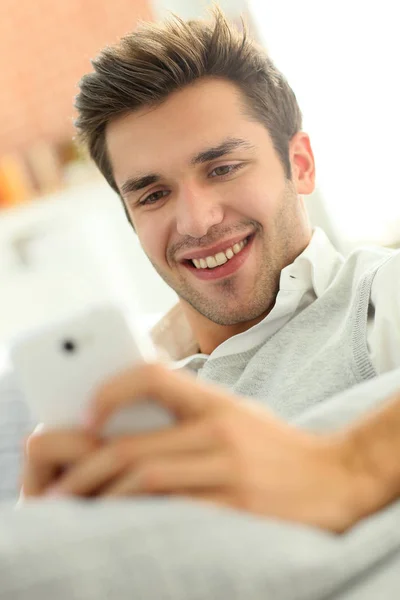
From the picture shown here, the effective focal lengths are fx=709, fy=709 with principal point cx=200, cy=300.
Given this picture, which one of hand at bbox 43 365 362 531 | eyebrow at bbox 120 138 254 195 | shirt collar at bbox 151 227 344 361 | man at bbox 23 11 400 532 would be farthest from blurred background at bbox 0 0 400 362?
hand at bbox 43 365 362 531

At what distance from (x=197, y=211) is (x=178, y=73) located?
0.94ft

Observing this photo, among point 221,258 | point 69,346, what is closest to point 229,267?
point 221,258

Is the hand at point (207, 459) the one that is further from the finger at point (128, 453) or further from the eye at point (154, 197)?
the eye at point (154, 197)

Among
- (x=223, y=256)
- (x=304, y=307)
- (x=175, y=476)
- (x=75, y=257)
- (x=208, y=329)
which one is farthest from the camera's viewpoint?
(x=75, y=257)

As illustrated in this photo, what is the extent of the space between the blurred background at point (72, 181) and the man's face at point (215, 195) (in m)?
1.37

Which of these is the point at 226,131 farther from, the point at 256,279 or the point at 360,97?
the point at 360,97

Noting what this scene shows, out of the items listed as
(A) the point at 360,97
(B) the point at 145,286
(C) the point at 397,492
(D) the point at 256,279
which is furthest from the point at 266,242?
(B) the point at 145,286

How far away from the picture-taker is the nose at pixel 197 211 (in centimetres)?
133

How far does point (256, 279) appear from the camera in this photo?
1355 mm

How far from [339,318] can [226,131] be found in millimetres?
448

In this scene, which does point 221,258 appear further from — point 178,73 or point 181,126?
point 178,73

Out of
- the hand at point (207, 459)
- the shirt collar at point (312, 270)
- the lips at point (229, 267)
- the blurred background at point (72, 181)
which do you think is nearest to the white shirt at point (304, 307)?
the shirt collar at point (312, 270)

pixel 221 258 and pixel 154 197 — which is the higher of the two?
pixel 154 197

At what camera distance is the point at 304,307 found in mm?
1271
